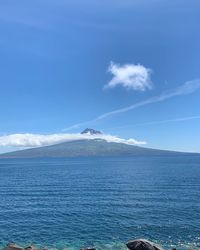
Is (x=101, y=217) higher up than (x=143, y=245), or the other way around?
(x=143, y=245)

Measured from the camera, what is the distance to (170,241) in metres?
58.1

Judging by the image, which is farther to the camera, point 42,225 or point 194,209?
point 194,209

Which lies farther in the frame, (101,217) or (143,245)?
(101,217)

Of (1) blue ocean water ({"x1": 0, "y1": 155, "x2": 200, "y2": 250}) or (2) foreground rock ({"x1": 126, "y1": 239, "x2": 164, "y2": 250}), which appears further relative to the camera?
(1) blue ocean water ({"x1": 0, "y1": 155, "x2": 200, "y2": 250})

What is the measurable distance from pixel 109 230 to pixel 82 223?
7.78 meters

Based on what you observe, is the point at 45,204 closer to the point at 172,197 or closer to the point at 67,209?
the point at 67,209

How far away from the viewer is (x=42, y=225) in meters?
69.8

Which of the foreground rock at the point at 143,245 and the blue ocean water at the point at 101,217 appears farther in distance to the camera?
the blue ocean water at the point at 101,217

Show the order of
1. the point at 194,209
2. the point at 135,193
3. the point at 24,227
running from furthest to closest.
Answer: the point at 135,193
the point at 194,209
the point at 24,227

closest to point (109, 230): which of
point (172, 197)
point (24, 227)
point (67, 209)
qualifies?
point (24, 227)

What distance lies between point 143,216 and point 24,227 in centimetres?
2428

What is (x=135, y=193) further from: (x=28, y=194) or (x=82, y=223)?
(x=82, y=223)

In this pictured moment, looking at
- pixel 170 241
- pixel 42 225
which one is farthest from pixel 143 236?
pixel 42 225

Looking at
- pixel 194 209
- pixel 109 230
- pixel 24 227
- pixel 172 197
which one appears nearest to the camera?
pixel 109 230
